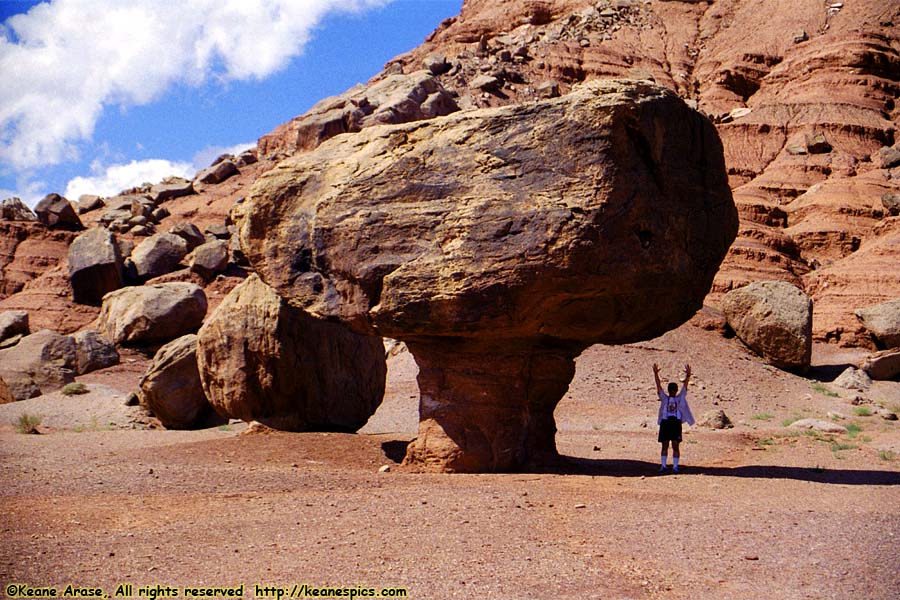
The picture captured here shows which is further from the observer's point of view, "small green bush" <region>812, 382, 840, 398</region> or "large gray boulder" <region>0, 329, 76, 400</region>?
"small green bush" <region>812, 382, 840, 398</region>

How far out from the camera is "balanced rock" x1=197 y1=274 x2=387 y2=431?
13.6m

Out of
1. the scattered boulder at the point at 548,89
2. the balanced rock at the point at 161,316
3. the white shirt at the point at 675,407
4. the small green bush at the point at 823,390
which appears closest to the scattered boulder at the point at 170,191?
the scattered boulder at the point at 548,89

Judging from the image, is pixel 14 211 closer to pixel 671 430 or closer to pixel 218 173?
pixel 218 173

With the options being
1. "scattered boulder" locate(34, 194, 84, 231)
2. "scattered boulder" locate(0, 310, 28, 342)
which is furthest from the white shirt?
"scattered boulder" locate(34, 194, 84, 231)

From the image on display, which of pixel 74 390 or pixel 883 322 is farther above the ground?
pixel 883 322

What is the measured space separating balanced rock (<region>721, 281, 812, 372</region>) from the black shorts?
16.5m

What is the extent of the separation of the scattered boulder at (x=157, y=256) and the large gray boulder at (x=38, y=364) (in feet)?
39.4

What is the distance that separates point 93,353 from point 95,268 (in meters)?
10.1

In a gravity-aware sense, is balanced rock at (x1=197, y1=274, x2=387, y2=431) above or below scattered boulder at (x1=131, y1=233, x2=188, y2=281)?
below

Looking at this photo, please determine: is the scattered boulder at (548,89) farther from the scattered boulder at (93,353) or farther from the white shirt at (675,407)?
the white shirt at (675,407)

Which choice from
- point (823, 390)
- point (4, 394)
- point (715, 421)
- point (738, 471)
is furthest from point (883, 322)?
point (4, 394)

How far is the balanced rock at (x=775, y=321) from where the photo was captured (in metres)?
26.5

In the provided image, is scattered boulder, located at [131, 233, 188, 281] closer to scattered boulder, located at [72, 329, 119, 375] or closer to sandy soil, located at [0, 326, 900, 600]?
scattered boulder, located at [72, 329, 119, 375]

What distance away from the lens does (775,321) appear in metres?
26.8
